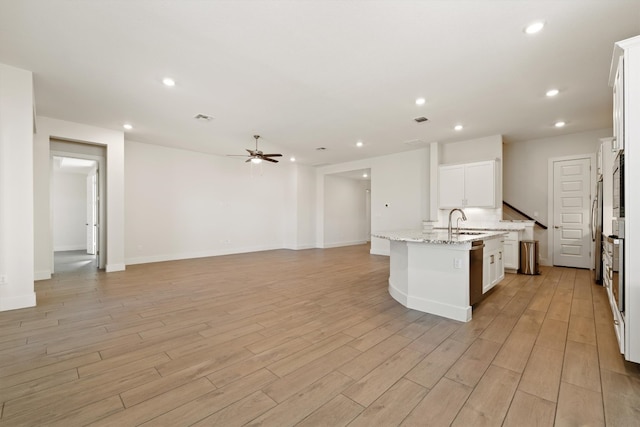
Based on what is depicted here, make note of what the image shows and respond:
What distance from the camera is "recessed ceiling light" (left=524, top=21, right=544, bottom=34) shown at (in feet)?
8.14

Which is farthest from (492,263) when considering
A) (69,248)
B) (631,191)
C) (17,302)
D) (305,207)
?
(69,248)

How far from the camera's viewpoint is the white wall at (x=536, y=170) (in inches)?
233

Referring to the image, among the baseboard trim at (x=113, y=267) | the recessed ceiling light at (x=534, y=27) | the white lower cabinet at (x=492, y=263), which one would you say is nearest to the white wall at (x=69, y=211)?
the baseboard trim at (x=113, y=267)

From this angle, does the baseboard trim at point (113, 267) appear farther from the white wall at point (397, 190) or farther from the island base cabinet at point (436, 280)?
the white wall at point (397, 190)

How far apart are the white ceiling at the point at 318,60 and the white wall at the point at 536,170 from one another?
0.67 metres

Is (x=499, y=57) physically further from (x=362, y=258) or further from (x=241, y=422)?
(x=362, y=258)

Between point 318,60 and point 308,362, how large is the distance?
9.95 ft

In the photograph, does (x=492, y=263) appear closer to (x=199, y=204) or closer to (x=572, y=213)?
(x=572, y=213)

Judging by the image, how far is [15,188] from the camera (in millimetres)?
3432

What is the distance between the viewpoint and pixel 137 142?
6.62m

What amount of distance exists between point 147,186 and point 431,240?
22.0 feet

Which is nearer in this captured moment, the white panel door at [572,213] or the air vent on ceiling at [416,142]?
the white panel door at [572,213]

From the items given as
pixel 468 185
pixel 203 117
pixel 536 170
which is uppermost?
pixel 203 117

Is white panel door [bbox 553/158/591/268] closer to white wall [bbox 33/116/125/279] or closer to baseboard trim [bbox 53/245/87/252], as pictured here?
white wall [bbox 33/116/125/279]
